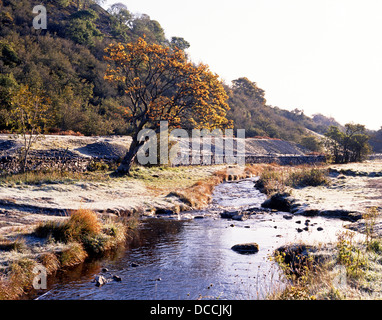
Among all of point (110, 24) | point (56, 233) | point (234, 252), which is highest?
point (110, 24)

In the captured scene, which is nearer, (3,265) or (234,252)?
(3,265)

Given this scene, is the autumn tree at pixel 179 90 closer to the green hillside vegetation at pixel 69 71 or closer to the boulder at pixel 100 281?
the green hillside vegetation at pixel 69 71

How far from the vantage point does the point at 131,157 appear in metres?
25.0

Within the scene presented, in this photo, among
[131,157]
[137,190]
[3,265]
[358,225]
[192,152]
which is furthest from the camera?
[192,152]

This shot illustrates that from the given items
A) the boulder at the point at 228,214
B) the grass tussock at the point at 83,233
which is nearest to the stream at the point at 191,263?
the grass tussock at the point at 83,233

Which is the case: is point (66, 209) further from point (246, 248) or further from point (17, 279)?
point (246, 248)

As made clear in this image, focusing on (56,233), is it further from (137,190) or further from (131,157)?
(131,157)

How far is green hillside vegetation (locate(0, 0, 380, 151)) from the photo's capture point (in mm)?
37938

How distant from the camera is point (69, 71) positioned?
53188mm

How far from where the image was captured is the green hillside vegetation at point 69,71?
37938mm

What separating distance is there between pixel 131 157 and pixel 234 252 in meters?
16.1

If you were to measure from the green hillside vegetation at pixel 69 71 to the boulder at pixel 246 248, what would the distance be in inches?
664

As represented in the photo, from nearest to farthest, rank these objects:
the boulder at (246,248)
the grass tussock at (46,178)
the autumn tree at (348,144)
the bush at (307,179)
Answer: the boulder at (246,248) → the grass tussock at (46,178) → the bush at (307,179) → the autumn tree at (348,144)
